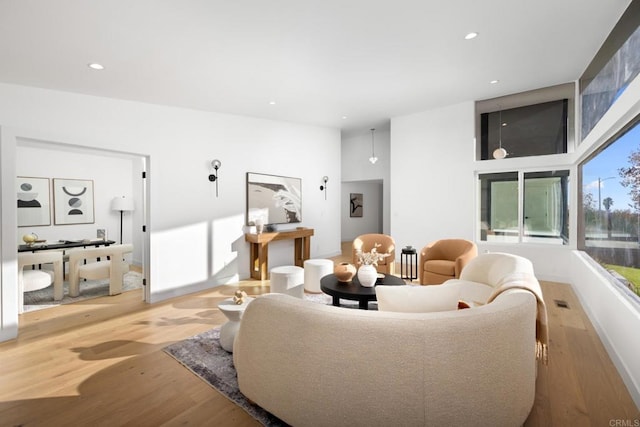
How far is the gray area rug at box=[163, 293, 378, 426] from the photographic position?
1.97 meters

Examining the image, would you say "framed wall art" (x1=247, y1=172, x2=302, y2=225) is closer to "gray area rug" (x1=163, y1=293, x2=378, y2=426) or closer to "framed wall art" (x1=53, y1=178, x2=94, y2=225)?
"gray area rug" (x1=163, y1=293, x2=378, y2=426)

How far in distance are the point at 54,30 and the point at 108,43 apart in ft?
1.25

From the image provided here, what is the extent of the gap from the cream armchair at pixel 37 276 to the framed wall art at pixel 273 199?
109 inches

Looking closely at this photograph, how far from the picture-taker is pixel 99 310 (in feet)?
12.6

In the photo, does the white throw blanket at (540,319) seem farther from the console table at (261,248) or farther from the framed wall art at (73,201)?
the framed wall art at (73,201)

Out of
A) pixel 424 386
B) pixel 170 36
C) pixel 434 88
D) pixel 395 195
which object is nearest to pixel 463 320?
pixel 424 386

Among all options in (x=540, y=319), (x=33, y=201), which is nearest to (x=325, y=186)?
(x=540, y=319)

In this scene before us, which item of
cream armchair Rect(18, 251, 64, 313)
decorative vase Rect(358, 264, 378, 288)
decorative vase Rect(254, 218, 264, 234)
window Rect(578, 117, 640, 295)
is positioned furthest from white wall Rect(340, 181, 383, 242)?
cream armchair Rect(18, 251, 64, 313)

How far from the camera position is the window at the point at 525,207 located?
4992 mm

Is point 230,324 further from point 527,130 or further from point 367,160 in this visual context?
point 367,160

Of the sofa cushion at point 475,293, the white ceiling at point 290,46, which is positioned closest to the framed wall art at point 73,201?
the white ceiling at point 290,46

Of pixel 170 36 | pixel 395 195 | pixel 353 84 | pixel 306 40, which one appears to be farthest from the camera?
pixel 395 195

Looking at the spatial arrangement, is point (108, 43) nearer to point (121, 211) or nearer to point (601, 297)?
point (121, 211)

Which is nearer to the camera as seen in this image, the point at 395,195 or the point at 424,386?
the point at 424,386
